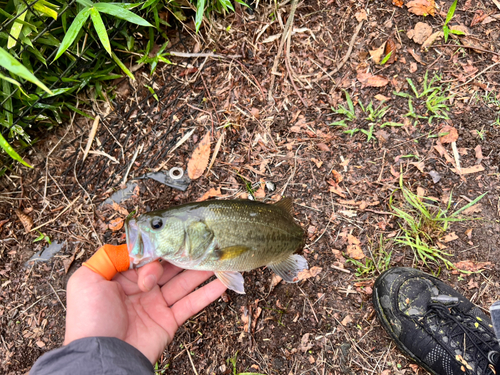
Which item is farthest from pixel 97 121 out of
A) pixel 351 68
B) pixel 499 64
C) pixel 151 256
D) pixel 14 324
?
pixel 499 64

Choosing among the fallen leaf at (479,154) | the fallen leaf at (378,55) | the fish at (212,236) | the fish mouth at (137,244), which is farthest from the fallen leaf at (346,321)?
the fallen leaf at (378,55)

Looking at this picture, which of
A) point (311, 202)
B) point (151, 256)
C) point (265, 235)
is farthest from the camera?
point (311, 202)

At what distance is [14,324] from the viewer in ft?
12.9

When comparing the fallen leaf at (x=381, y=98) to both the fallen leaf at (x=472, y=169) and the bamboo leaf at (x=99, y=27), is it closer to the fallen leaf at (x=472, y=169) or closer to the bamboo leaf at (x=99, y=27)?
the fallen leaf at (x=472, y=169)

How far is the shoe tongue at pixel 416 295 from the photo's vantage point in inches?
143

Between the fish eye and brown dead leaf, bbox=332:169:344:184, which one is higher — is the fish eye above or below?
above

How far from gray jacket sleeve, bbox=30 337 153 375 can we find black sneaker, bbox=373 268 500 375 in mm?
2524

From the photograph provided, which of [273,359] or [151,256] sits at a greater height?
[151,256]

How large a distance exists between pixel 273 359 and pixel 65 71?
3.92 m

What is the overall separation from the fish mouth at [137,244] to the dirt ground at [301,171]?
121 cm

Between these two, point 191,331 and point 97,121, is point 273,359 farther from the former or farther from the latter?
point 97,121

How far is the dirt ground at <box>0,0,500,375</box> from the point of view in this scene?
370 centimetres

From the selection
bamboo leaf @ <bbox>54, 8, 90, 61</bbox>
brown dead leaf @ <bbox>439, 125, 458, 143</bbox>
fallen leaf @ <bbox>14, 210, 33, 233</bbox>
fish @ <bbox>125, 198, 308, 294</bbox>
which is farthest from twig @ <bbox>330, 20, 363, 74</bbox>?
fallen leaf @ <bbox>14, 210, 33, 233</bbox>

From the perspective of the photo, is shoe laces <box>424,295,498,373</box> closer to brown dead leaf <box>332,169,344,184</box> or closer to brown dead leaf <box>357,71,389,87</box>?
brown dead leaf <box>332,169,344,184</box>
